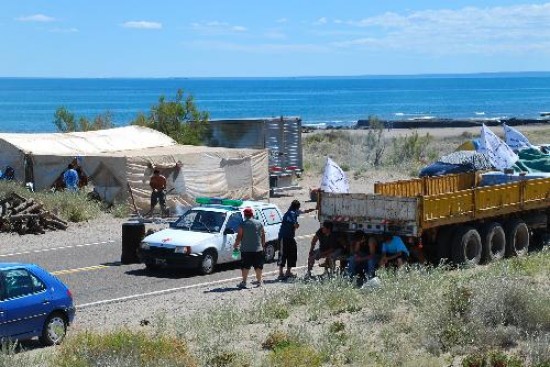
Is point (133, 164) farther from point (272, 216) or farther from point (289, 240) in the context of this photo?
point (289, 240)

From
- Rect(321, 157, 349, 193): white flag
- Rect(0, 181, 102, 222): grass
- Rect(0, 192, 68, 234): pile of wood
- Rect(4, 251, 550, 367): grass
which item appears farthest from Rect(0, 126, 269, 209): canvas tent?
Rect(4, 251, 550, 367): grass

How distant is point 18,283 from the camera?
13.8m

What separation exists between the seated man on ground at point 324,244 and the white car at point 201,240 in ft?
7.58

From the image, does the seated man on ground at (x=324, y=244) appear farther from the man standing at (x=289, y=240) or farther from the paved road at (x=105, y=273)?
the paved road at (x=105, y=273)

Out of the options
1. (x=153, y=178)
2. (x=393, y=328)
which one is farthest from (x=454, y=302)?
(x=153, y=178)

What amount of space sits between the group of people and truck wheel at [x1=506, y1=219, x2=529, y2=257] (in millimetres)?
3695

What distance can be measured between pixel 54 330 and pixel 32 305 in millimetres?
586

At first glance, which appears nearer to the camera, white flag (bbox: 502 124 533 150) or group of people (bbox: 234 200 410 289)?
group of people (bbox: 234 200 410 289)

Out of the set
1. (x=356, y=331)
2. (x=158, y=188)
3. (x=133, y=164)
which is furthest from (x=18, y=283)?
(x=133, y=164)

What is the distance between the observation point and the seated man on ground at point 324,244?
1952 centimetres

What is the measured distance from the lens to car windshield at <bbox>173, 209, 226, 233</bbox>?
70.7 feet

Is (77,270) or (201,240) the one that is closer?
(201,240)

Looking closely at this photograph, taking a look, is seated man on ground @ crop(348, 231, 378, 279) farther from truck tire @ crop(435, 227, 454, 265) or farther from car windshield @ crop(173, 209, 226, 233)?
car windshield @ crop(173, 209, 226, 233)

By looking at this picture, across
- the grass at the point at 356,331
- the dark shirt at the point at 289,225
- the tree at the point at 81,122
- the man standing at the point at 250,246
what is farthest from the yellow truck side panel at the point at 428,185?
the tree at the point at 81,122
